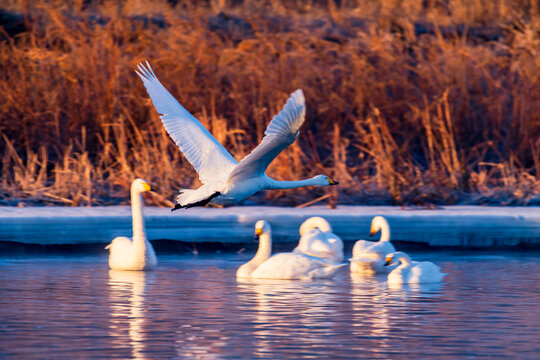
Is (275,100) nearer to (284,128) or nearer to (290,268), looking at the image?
(290,268)

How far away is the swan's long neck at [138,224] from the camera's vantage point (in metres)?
10.2

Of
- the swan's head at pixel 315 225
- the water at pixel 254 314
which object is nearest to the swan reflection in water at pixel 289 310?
the water at pixel 254 314

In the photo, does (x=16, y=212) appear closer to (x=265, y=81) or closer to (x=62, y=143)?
(x=62, y=143)

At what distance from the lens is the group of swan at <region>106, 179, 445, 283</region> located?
9.42m

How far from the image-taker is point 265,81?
17047 mm

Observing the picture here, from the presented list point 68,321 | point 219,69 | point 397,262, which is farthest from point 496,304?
point 219,69

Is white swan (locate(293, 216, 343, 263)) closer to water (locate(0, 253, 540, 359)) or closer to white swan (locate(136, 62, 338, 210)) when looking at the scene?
water (locate(0, 253, 540, 359))

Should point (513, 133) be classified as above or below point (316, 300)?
above

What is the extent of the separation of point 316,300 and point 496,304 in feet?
4.11

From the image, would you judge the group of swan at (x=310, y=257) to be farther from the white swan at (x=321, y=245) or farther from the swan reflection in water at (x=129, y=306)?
the swan reflection in water at (x=129, y=306)

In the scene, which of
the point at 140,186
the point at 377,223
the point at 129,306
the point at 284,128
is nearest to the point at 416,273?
the point at 377,223

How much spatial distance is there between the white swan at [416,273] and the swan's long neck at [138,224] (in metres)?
2.19

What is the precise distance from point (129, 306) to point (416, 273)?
2.45m

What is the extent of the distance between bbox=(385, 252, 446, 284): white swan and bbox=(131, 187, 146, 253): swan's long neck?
2195mm
